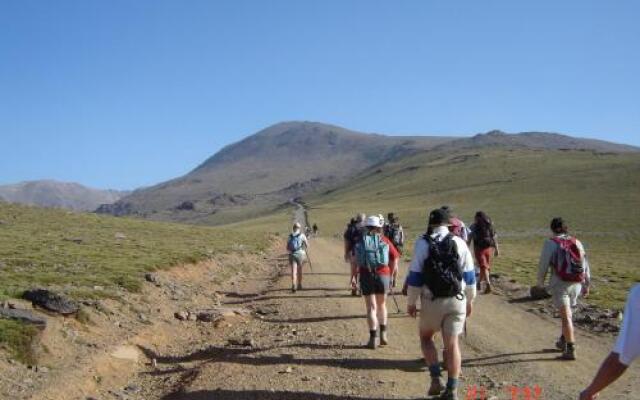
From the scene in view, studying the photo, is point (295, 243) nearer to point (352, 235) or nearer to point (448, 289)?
point (352, 235)

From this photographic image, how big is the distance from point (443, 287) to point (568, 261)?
3.75 m

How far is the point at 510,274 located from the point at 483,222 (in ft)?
25.1

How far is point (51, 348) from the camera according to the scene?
1066 cm

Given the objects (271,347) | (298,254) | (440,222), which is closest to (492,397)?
(440,222)

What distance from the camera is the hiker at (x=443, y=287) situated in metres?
7.66

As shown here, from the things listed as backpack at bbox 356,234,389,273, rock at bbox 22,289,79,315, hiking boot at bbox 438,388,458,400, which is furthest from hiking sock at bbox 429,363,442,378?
rock at bbox 22,289,79,315

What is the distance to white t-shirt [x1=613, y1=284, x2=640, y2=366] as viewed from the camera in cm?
443

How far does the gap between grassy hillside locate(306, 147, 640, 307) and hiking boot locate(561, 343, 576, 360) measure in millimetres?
7190

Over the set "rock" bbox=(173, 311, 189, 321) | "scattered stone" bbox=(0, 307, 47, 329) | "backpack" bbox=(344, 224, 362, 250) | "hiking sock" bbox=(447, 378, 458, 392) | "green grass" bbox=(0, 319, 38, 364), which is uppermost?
"backpack" bbox=(344, 224, 362, 250)

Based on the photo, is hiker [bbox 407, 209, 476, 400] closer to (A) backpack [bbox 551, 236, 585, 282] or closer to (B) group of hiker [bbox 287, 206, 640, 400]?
(B) group of hiker [bbox 287, 206, 640, 400]

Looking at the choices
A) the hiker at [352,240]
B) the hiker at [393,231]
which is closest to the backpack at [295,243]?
the hiker at [352,240]
